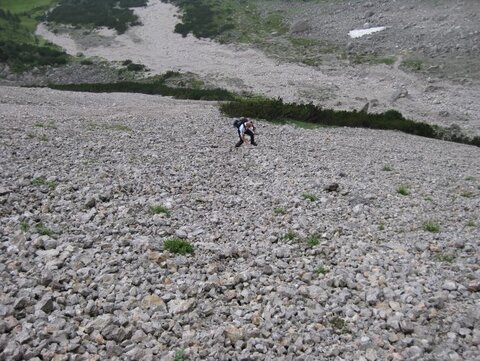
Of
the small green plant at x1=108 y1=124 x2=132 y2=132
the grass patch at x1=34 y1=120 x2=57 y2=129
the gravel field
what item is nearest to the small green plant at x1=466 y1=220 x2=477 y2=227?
the gravel field

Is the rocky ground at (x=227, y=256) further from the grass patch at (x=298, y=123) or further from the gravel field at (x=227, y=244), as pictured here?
the grass patch at (x=298, y=123)

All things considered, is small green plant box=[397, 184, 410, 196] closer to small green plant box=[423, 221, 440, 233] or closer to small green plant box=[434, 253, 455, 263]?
small green plant box=[423, 221, 440, 233]

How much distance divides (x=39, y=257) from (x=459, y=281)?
33.4 feet

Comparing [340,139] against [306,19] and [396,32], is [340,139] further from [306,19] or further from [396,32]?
[306,19]

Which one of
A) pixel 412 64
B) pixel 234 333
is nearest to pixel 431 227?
pixel 234 333

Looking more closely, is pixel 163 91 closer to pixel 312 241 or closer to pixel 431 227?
pixel 312 241

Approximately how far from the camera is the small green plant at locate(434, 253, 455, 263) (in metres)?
10.7

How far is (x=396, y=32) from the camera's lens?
218 ft

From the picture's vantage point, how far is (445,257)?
10805 millimetres

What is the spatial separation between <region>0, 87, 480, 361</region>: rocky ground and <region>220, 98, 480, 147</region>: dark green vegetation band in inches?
434

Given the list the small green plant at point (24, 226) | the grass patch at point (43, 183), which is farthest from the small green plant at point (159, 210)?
the grass patch at point (43, 183)

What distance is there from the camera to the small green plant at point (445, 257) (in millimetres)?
10695

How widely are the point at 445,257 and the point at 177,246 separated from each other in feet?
23.8

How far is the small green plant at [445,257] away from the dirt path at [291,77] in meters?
30.2
